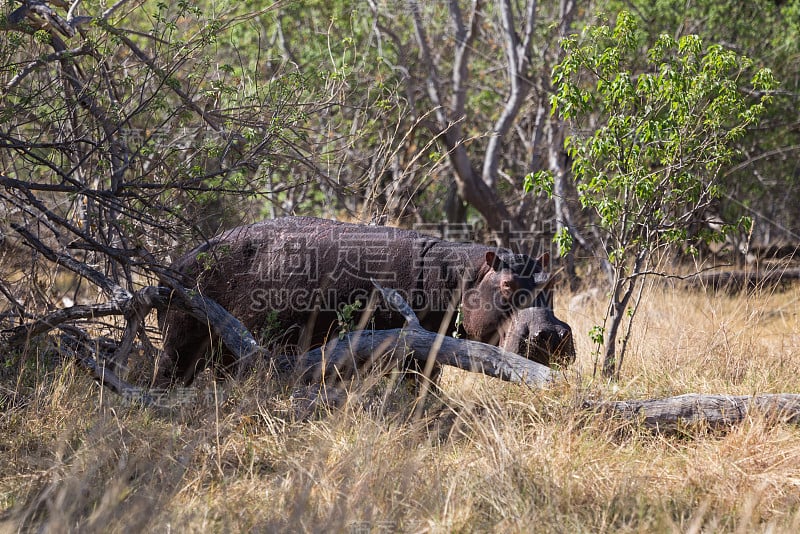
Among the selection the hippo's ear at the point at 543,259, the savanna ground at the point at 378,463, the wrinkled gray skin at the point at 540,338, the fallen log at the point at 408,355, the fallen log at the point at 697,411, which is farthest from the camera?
the hippo's ear at the point at 543,259

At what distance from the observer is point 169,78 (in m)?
5.05

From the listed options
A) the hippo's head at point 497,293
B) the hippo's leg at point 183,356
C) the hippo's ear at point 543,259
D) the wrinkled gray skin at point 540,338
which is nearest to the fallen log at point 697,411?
the wrinkled gray skin at point 540,338

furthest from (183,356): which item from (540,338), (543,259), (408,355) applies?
(543,259)

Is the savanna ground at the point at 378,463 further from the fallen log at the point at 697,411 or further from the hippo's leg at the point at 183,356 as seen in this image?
the hippo's leg at the point at 183,356

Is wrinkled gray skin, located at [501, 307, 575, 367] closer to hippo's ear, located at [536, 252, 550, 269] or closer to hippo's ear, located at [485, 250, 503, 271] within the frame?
hippo's ear, located at [485, 250, 503, 271]

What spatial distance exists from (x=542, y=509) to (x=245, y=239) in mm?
2799

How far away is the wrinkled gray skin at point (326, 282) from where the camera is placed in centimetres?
534

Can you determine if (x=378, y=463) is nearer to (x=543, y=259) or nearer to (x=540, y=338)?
(x=540, y=338)

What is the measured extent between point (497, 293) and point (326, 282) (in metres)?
1.15

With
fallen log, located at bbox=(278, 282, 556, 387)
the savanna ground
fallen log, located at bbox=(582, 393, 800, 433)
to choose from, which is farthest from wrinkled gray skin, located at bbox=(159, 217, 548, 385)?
fallen log, located at bbox=(582, 393, 800, 433)

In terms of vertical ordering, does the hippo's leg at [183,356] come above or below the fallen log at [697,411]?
below

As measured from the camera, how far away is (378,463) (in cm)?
386

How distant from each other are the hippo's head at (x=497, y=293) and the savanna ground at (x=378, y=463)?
467mm

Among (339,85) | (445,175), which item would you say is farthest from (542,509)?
(445,175)
